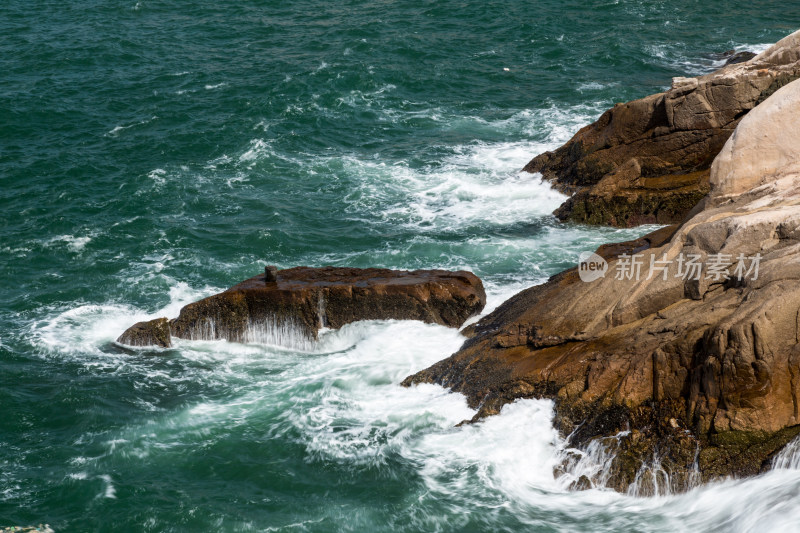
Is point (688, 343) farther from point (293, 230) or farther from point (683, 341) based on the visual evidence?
point (293, 230)

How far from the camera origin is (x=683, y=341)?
43.9 feet

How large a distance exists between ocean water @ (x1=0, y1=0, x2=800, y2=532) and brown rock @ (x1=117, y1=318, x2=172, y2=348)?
276mm

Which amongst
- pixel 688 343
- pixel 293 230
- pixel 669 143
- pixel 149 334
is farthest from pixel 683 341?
pixel 293 230

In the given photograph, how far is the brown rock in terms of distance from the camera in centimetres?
1965

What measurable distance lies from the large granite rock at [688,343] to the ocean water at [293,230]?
0.48 metres

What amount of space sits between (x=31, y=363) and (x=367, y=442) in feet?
28.7

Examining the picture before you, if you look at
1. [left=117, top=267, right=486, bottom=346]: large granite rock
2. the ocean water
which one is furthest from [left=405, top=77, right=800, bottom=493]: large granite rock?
[left=117, top=267, right=486, bottom=346]: large granite rock

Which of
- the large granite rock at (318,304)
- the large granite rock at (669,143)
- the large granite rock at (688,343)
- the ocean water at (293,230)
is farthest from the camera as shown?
the large granite rock at (669,143)

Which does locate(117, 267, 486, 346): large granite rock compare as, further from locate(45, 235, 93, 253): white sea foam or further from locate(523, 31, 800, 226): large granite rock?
locate(45, 235, 93, 253): white sea foam

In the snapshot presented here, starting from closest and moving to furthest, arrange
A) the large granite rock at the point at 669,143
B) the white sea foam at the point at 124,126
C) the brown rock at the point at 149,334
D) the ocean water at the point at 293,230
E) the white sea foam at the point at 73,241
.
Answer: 1. the ocean water at the point at 293,230
2. the brown rock at the point at 149,334
3. the large granite rock at the point at 669,143
4. the white sea foam at the point at 73,241
5. the white sea foam at the point at 124,126

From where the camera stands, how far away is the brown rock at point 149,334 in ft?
64.5

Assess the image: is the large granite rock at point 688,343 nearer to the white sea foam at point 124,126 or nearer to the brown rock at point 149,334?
the brown rock at point 149,334

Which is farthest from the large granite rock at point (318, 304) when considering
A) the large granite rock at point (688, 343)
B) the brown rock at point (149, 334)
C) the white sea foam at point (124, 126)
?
the white sea foam at point (124, 126)

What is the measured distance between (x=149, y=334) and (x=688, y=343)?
473 inches
